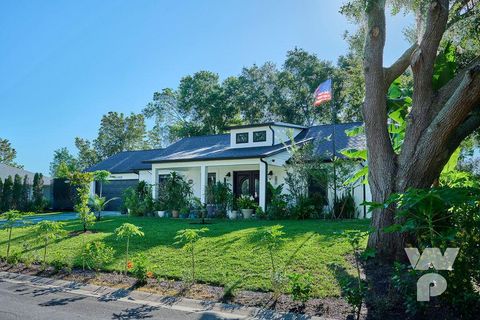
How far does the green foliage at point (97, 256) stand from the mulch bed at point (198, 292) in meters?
0.19

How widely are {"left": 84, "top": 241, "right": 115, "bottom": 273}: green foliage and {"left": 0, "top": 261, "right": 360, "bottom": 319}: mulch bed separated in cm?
19

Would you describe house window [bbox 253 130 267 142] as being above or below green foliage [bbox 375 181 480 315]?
above

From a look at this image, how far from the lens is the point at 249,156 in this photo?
1956 centimetres

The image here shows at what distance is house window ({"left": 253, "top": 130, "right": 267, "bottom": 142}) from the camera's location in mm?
22547

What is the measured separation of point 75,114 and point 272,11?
19.1 meters

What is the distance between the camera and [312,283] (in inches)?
265

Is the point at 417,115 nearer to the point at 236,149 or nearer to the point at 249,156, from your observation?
the point at 249,156

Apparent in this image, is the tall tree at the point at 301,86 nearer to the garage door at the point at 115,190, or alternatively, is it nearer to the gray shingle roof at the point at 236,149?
the gray shingle roof at the point at 236,149

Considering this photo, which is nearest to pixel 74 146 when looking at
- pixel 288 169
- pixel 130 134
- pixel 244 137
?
pixel 130 134

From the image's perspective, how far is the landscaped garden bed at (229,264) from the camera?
21.2 ft

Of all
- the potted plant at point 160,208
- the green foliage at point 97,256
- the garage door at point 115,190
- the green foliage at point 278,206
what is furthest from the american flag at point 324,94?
the garage door at point 115,190

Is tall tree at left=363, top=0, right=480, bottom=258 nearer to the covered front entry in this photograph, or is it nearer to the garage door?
the covered front entry

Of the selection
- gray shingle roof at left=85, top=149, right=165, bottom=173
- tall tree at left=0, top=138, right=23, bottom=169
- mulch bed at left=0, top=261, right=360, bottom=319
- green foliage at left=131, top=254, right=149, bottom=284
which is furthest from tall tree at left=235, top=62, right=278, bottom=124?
tall tree at left=0, top=138, right=23, bottom=169

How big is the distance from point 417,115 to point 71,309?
6.60m
